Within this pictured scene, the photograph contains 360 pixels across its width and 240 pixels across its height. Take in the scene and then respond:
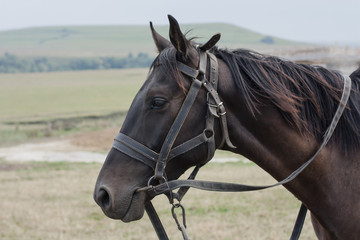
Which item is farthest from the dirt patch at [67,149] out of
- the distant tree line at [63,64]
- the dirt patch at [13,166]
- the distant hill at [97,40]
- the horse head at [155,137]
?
the distant hill at [97,40]

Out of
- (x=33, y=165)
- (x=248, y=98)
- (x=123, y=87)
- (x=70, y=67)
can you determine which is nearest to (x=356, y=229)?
(x=248, y=98)

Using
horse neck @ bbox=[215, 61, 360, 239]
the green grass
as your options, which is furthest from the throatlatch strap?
the green grass

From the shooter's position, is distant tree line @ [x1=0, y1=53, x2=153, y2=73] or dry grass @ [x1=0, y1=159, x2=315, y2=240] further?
distant tree line @ [x1=0, y1=53, x2=153, y2=73]

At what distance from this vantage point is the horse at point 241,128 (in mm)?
2799

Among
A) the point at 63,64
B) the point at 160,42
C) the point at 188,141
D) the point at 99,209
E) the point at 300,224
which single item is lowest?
the point at 63,64

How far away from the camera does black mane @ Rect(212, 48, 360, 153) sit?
2.94 metres

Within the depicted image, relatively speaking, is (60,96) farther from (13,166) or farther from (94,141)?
(13,166)

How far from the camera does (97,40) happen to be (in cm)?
17450

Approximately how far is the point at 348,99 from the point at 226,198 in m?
7.80

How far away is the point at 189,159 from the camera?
286 centimetres

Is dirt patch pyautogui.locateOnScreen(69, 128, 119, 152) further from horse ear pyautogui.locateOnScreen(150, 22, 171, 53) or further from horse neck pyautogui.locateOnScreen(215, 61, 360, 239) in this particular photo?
horse neck pyautogui.locateOnScreen(215, 61, 360, 239)

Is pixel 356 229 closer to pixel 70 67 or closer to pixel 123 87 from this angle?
pixel 123 87

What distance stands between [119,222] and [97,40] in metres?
172

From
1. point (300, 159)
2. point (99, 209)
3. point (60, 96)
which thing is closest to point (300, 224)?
point (300, 159)
